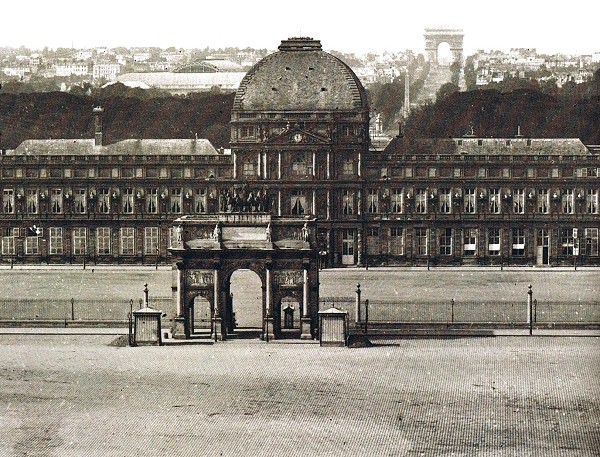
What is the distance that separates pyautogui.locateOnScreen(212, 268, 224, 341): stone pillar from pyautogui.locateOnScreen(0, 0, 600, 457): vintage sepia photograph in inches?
3.9

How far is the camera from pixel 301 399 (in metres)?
50.2

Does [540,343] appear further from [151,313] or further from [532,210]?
[532,210]

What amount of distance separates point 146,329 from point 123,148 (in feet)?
180

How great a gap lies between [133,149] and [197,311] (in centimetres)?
4433

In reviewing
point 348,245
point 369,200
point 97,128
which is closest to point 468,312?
point 348,245

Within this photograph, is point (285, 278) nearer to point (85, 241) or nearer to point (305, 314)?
point (305, 314)

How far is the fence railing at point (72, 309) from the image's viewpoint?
71875 millimetres

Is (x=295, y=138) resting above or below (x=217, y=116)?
below

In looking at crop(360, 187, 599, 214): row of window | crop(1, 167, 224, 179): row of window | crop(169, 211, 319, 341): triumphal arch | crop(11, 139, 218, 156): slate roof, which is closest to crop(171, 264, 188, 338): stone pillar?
crop(169, 211, 319, 341): triumphal arch

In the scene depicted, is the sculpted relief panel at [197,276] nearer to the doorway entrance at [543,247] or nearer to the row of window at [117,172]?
the row of window at [117,172]

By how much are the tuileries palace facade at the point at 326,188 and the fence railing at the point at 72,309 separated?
3415 cm

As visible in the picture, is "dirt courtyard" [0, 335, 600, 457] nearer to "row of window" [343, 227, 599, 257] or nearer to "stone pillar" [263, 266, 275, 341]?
"stone pillar" [263, 266, 275, 341]

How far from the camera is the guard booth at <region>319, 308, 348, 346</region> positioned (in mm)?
63719

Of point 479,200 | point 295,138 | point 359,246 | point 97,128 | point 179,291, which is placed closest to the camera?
point 179,291
